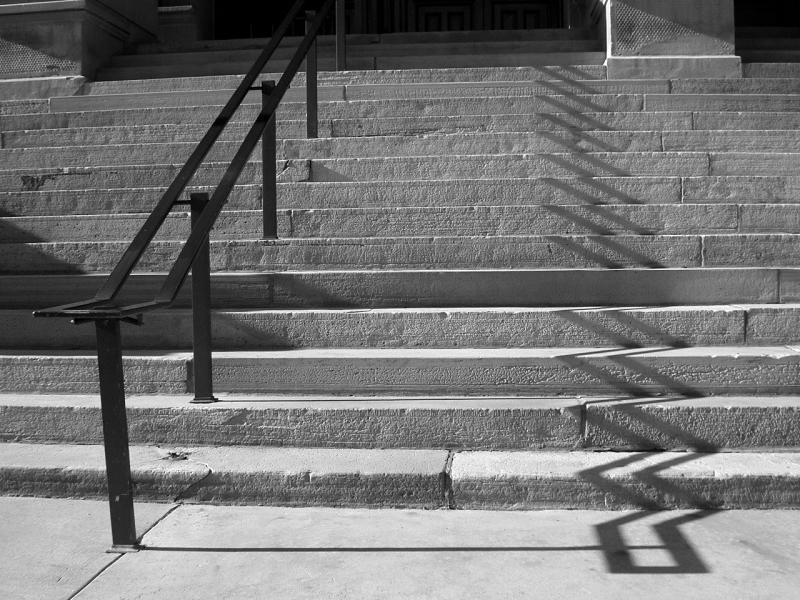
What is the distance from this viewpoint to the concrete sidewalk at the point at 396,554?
9.16 ft

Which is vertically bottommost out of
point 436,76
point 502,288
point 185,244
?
point 502,288

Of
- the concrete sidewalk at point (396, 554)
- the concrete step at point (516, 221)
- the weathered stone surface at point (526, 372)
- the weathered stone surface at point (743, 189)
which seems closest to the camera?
the concrete sidewalk at point (396, 554)

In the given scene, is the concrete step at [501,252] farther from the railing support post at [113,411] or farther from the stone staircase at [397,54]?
the stone staircase at [397,54]

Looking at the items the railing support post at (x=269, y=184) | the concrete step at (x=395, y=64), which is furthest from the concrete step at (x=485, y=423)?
the concrete step at (x=395, y=64)

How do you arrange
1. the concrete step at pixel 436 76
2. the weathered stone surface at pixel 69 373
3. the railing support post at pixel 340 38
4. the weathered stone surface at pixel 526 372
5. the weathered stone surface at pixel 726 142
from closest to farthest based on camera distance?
the weathered stone surface at pixel 526 372 < the weathered stone surface at pixel 69 373 < the weathered stone surface at pixel 726 142 < the concrete step at pixel 436 76 < the railing support post at pixel 340 38

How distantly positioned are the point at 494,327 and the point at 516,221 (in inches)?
41.4

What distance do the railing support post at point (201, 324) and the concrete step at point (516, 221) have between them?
1.29 meters

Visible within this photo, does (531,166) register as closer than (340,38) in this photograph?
Yes

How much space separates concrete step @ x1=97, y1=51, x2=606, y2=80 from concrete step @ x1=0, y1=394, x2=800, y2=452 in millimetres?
4680

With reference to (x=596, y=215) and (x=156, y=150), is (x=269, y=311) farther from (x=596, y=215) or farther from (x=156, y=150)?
(x=156, y=150)

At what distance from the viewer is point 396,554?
10.0ft

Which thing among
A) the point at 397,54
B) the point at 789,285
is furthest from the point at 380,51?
the point at 789,285

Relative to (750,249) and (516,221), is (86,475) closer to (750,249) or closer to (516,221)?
(516,221)

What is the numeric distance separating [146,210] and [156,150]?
82 centimetres
